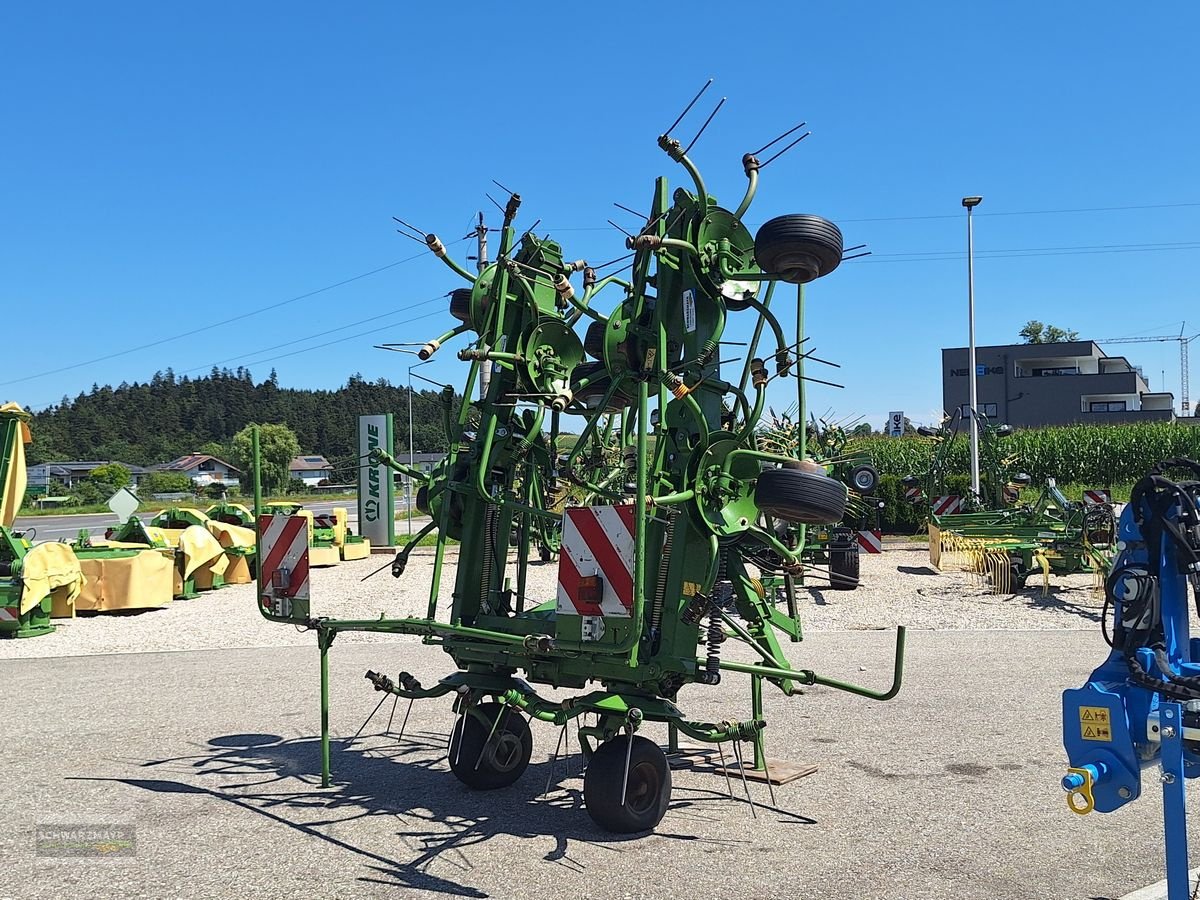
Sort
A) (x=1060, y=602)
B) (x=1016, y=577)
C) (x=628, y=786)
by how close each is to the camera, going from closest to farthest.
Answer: (x=628, y=786), (x=1060, y=602), (x=1016, y=577)

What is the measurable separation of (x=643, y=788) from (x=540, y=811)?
77cm

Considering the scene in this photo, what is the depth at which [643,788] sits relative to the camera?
19.1 ft

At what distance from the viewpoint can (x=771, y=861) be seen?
5.31 m

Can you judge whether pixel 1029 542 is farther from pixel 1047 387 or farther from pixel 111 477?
pixel 111 477

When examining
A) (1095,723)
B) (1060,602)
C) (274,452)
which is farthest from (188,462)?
(1095,723)

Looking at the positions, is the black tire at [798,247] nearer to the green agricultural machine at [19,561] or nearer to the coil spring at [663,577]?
the coil spring at [663,577]

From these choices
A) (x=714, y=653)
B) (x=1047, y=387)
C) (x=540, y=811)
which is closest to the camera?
(x=714, y=653)

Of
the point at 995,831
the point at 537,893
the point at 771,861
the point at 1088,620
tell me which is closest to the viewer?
the point at 537,893

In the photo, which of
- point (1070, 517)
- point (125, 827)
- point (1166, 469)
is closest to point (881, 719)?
point (1166, 469)

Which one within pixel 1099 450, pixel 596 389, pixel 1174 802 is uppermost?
pixel 1099 450

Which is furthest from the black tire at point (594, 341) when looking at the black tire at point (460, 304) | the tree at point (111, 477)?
the tree at point (111, 477)

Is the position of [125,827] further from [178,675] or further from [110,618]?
[110,618]

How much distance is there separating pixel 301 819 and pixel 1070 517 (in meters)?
14.1

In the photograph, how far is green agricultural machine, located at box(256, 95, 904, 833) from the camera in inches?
225
